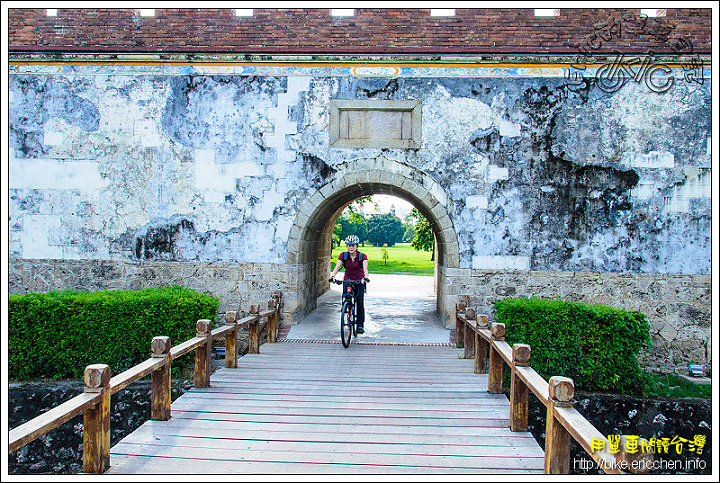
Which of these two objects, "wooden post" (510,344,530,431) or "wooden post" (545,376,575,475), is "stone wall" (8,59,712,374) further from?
"wooden post" (545,376,575,475)

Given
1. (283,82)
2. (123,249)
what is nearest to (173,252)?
(123,249)

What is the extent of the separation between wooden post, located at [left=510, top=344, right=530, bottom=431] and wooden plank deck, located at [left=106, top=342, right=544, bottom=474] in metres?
0.13

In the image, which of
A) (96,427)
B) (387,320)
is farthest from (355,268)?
(96,427)

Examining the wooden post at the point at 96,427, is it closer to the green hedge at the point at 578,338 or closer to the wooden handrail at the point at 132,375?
the wooden handrail at the point at 132,375

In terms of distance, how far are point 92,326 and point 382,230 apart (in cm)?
4115

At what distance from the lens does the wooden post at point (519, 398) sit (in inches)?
165

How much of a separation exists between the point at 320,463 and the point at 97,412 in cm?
165

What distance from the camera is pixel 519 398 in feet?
13.8

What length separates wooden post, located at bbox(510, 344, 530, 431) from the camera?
419cm

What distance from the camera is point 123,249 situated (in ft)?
28.9

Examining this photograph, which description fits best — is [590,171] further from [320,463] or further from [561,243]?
[320,463]

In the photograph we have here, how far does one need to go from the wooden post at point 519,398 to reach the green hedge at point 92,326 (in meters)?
5.04

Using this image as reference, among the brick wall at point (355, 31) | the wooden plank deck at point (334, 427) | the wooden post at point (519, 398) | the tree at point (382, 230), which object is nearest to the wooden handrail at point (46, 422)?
the wooden plank deck at point (334, 427)

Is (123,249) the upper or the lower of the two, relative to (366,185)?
lower
